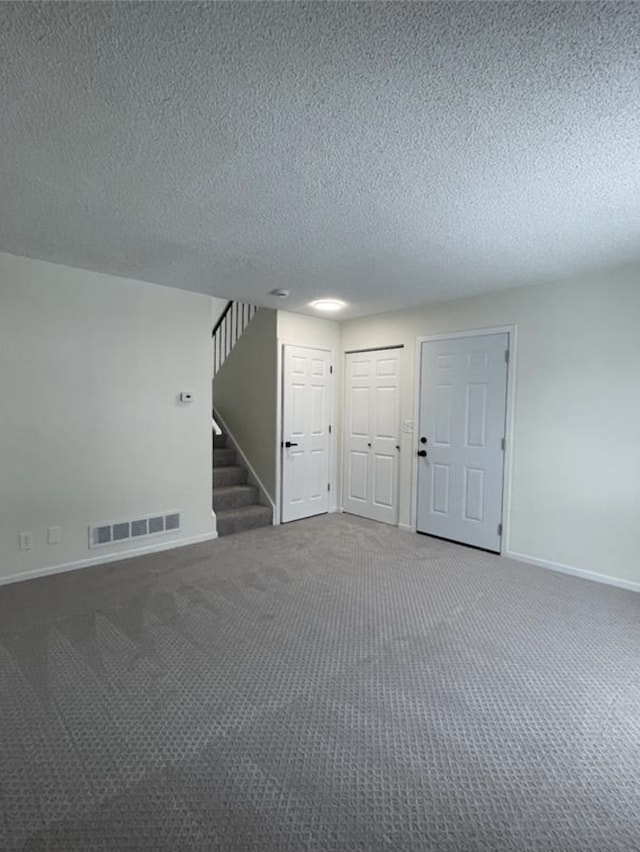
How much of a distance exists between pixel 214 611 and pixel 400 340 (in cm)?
344

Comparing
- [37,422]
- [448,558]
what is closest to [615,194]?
[448,558]

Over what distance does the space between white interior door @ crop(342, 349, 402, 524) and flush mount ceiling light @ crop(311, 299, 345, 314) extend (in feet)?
2.55

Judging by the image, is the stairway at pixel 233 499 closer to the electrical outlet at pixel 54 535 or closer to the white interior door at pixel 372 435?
the white interior door at pixel 372 435

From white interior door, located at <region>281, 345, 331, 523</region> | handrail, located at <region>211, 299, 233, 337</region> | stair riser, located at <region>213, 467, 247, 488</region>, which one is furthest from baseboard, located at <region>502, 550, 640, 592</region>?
handrail, located at <region>211, 299, 233, 337</region>

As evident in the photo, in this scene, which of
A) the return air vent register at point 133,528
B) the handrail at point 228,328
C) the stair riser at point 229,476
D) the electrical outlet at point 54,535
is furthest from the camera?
the handrail at point 228,328

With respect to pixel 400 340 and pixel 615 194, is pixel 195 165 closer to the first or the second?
pixel 615 194

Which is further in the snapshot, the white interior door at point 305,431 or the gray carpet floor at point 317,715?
the white interior door at point 305,431

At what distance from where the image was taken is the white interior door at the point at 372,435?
5.04 metres

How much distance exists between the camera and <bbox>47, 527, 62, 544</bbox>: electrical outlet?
3.48 metres

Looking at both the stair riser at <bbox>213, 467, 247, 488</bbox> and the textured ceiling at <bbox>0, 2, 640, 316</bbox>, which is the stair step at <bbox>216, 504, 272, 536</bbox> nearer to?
the stair riser at <bbox>213, 467, 247, 488</bbox>

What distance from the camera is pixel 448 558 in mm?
3996

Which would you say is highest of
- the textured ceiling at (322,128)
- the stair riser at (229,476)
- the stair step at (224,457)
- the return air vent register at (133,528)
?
the textured ceiling at (322,128)

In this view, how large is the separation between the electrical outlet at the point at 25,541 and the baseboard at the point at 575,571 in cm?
414

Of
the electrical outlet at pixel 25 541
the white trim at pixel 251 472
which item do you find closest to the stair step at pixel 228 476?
the white trim at pixel 251 472
